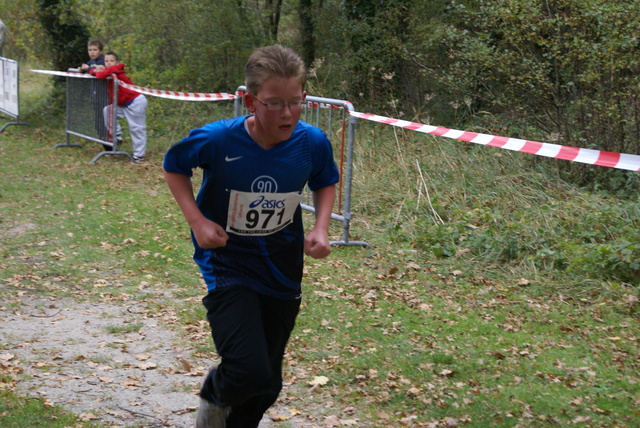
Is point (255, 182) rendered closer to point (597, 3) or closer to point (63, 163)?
point (597, 3)

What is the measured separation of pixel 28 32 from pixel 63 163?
285 inches

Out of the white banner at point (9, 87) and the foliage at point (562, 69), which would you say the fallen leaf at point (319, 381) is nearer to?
the foliage at point (562, 69)

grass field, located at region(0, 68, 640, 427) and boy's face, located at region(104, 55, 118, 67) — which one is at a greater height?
boy's face, located at region(104, 55, 118, 67)

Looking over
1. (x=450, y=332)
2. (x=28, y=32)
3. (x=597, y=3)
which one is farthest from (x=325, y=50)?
(x=450, y=332)

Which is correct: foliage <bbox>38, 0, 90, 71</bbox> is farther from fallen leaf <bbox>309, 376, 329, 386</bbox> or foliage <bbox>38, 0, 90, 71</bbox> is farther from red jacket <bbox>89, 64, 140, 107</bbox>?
Answer: fallen leaf <bbox>309, 376, 329, 386</bbox>

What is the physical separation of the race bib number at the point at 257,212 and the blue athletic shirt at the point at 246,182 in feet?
0.08

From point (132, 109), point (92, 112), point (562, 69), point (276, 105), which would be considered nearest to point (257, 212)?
point (276, 105)

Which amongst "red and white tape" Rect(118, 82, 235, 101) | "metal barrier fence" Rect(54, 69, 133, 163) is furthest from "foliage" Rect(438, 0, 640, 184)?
"metal barrier fence" Rect(54, 69, 133, 163)

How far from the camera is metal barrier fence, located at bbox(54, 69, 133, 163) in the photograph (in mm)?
14427

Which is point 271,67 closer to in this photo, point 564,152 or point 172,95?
point 564,152

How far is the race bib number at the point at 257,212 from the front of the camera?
352 centimetres

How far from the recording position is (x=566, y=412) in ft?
15.3

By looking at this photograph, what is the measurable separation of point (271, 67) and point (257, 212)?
26.6 inches

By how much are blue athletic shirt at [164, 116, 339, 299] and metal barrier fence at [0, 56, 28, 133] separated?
15206mm
